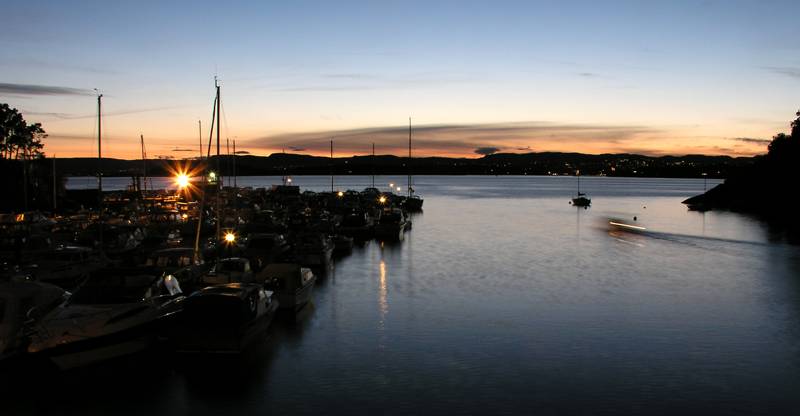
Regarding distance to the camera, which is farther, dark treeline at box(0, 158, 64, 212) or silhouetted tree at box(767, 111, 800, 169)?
silhouetted tree at box(767, 111, 800, 169)

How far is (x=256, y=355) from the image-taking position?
1933 cm

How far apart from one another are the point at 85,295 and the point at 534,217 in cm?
7690

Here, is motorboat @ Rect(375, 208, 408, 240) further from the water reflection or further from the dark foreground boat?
the dark foreground boat

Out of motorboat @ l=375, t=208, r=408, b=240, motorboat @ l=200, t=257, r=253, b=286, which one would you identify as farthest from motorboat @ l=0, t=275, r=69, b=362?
motorboat @ l=375, t=208, r=408, b=240

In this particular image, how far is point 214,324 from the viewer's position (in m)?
17.7

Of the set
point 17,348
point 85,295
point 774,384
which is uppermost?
point 85,295

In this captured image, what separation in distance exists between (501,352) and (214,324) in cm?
900

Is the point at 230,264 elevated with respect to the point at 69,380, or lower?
elevated

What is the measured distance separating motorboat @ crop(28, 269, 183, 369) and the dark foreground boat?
88 cm

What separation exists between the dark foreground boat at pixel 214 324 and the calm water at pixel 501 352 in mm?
666

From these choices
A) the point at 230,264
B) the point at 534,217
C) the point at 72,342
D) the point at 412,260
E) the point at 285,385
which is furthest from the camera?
the point at 534,217

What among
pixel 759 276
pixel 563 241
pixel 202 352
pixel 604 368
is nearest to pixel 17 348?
pixel 202 352

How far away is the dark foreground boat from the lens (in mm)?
17484

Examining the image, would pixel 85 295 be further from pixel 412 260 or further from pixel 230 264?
pixel 412 260
